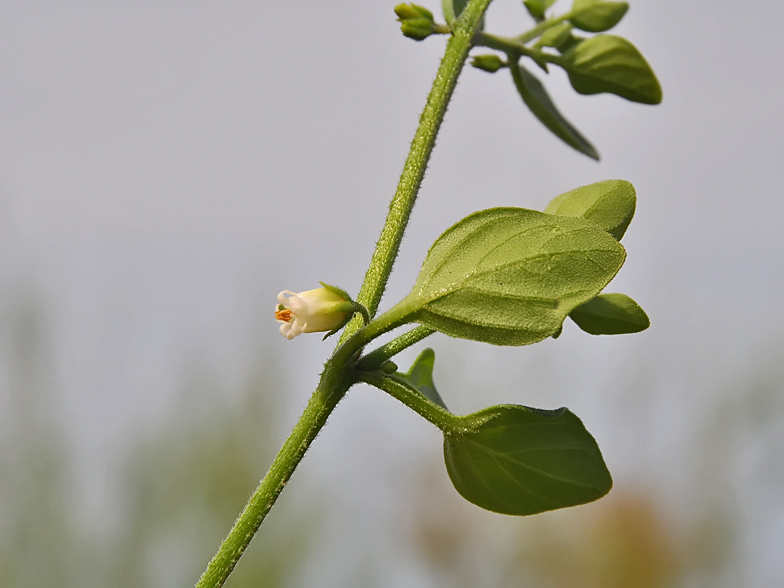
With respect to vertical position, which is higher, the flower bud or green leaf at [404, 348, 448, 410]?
the flower bud

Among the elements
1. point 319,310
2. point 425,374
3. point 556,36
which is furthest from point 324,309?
point 556,36

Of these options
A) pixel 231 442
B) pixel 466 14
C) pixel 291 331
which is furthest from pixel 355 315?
pixel 231 442

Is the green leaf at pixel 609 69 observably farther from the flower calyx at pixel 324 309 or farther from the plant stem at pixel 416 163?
the flower calyx at pixel 324 309

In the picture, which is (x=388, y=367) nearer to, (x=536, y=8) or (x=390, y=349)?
(x=390, y=349)

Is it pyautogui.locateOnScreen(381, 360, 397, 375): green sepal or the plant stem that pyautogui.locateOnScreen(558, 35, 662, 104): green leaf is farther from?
pyautogui.locateOnScreen(381, 360, 397, 375): green sepal

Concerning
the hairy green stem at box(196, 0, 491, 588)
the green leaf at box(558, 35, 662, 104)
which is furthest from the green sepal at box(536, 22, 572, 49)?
the hairy green stem at box(196, 0, 491, 588)

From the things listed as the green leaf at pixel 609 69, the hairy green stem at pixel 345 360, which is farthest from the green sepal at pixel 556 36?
the hairy green stem at pixel 345 360

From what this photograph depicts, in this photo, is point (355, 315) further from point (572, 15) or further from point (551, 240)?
point (572, 15)
